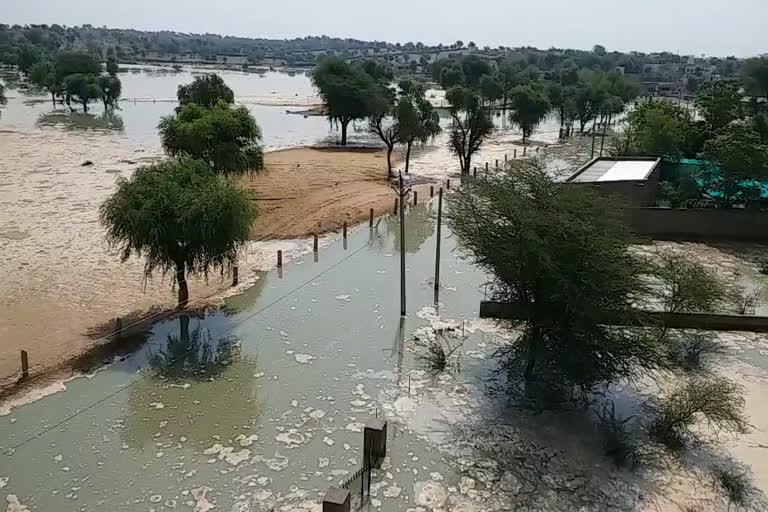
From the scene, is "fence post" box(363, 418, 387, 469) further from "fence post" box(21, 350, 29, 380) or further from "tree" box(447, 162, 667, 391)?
"fence post" box(21, 350, 29, 380)

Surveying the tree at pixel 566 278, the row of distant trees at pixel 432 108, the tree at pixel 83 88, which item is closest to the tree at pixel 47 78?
the tree at pixel 83 88

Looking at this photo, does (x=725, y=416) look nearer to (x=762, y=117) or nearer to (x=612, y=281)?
(x=612, y=281)

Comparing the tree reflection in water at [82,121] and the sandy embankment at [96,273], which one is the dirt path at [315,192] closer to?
the sandy embankment at [96,273]

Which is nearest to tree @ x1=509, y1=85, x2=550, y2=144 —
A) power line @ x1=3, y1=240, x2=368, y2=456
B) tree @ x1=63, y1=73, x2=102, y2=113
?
power line @ x1=3, y1=240, x2=368, y2=456

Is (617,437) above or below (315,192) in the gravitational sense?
below

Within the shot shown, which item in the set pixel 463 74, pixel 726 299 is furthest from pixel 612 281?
pixel 463 74

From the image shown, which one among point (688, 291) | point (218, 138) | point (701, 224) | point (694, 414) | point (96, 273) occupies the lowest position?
point (694, 414)

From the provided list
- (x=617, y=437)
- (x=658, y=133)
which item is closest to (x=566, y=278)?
(x=617, y=437)

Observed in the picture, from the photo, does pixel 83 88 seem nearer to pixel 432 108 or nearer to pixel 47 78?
pixel 47 78
